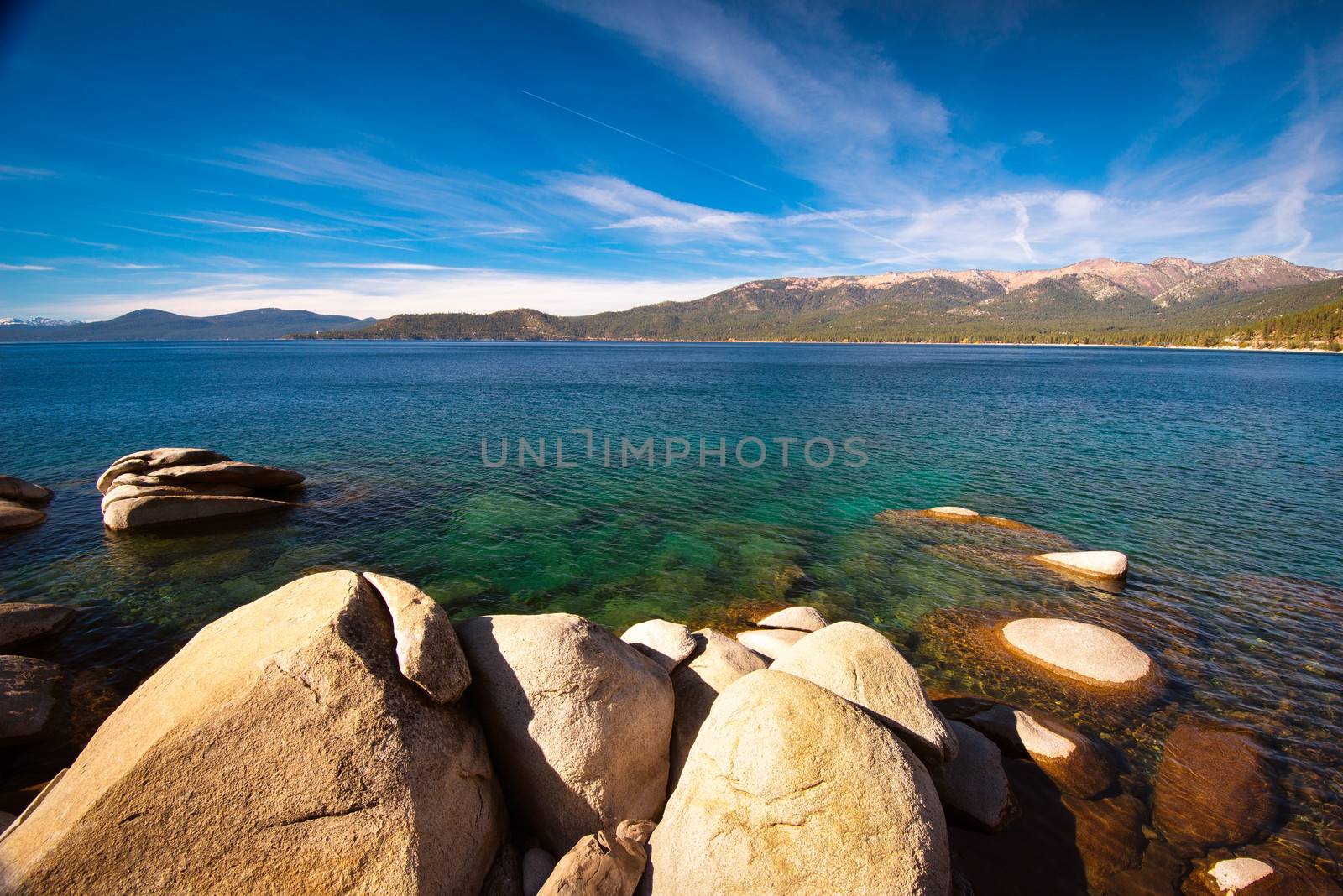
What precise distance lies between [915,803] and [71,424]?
243 feet

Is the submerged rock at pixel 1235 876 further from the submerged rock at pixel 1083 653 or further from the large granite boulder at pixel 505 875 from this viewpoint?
the large granite boulder at pixel 505 875

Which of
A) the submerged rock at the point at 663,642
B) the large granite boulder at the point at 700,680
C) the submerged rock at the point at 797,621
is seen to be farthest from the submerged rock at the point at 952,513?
the submerged rock at the point at 663,642

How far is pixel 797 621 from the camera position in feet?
50.8

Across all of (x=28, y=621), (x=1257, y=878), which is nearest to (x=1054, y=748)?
(x=1257, y=878)

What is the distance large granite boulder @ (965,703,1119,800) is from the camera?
33.9 ft

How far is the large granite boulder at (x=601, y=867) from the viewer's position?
22.5 feet

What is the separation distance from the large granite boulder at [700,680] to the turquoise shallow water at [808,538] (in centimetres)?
623

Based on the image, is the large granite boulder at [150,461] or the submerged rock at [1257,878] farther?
the large granite boulder at [150,461]

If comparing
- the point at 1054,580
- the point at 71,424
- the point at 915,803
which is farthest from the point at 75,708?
the point at 71,424

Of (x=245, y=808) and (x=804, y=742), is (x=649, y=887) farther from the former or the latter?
(x=245, y=808)

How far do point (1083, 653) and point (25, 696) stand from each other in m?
24.9

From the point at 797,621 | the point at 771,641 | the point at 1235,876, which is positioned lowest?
the point at 1235,876

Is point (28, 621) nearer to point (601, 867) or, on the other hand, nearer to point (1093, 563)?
point (601, 867)

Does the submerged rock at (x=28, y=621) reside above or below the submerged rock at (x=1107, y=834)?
above
